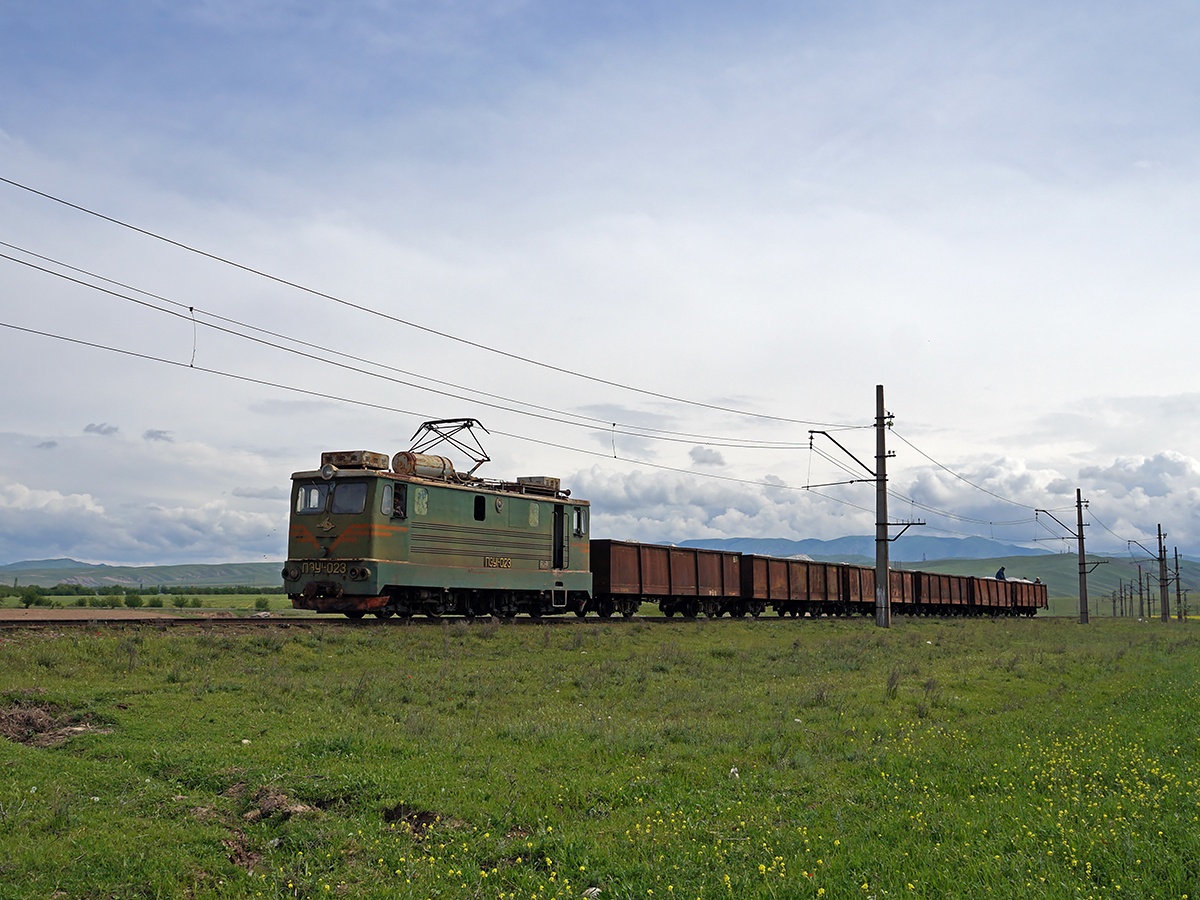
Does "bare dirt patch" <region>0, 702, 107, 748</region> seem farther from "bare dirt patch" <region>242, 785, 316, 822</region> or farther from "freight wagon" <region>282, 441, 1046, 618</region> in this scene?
"freight wagon" <region>282, 441, 1046, 618</region>

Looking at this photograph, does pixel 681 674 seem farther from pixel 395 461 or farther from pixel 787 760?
pixel 395 461

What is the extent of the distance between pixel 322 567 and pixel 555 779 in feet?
51.2

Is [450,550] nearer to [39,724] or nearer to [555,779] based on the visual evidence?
[39,724]

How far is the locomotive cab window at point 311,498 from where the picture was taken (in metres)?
25.9

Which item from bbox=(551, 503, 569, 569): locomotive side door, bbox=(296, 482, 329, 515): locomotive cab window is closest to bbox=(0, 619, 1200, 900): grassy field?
bbox=(296, 482, 329, 515): locomotive cab window

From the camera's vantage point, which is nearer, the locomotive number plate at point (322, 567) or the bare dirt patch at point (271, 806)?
the bare dirt patch at point (271, 806)

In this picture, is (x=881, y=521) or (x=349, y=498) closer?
(x=349, y=498)

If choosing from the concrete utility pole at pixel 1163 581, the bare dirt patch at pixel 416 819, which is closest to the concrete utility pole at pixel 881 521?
the bare dirt patch at pixel 416 819

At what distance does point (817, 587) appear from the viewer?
49.9m

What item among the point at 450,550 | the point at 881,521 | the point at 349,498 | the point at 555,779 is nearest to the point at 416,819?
the point at 555,779

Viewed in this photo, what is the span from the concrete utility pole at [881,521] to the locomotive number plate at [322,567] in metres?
21.1

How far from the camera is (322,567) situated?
2512cm

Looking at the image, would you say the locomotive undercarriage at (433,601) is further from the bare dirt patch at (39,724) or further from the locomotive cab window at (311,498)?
the bare dirt patch at (39,724)

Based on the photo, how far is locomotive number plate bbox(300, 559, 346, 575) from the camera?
2488 cm
